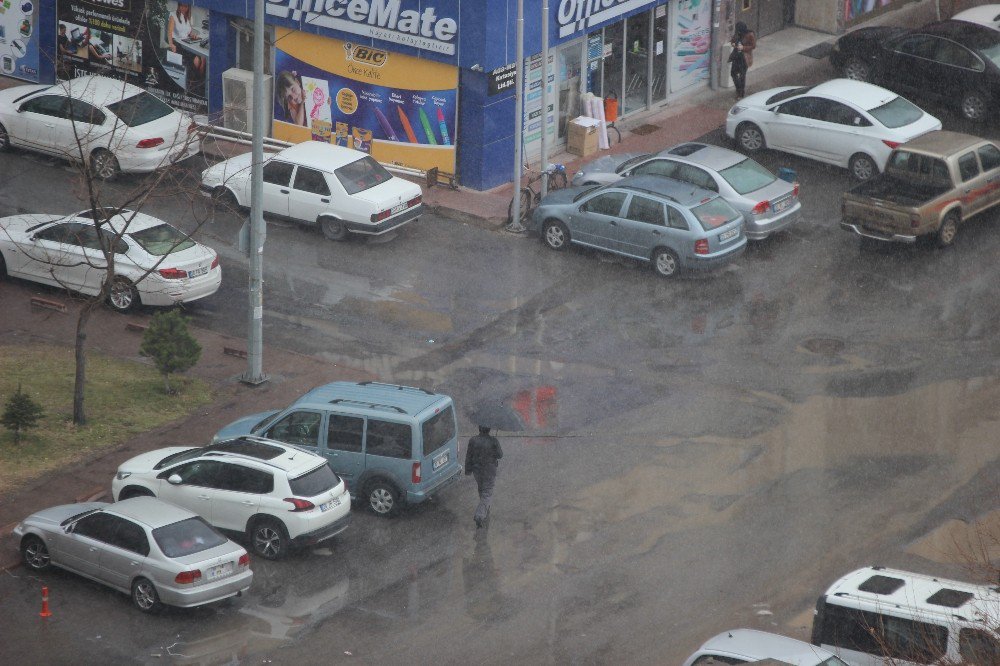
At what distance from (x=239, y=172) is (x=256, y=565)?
38.8 ft

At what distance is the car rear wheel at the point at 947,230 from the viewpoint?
26438mm

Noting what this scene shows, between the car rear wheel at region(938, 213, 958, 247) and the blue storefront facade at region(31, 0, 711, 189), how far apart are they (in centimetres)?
868

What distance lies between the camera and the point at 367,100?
30.4m

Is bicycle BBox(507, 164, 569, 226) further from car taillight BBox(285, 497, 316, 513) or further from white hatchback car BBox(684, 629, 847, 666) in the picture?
white hatchback car BBox(684, 629, 847, 666)

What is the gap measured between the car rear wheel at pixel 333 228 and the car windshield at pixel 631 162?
5552 millimetres

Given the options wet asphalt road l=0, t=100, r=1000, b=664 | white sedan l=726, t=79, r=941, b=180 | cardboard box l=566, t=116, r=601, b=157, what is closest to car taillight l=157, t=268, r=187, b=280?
wet asphalt road l=0, t=100, r=1000, b=664

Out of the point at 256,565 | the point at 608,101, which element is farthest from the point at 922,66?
the point at 256,565

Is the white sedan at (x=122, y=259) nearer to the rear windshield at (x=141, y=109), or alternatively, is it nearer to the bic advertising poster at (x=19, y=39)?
the rear windshield at (x=141, y=109)

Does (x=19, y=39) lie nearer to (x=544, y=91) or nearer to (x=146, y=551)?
(x=544, y=91)

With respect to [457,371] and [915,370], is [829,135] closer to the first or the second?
[915,370]

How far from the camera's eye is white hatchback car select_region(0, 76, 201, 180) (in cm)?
2909

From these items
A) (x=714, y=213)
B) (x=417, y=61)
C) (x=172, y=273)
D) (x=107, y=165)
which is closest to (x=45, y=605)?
(x=172, y=273)

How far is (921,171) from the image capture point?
2706 cm

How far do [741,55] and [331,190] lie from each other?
12.1 metres
